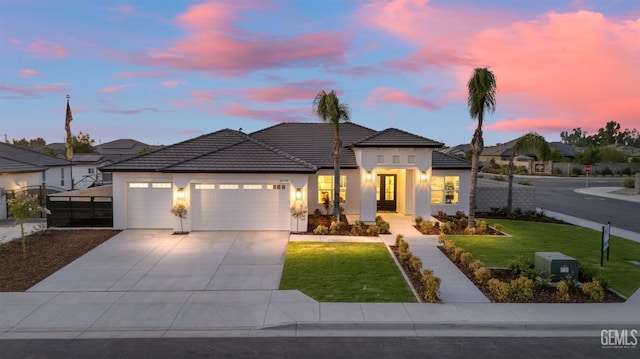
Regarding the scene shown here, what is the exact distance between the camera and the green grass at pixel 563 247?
12.3 meters

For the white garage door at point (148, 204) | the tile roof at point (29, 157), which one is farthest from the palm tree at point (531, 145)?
the tile roof at point (29, 157)

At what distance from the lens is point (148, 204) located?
736 inches

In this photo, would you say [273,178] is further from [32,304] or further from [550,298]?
[550,298]

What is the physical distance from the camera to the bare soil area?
1160cm

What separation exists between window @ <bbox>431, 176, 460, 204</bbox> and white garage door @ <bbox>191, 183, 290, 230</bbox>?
9.42 m

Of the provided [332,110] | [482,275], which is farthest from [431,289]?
[332,110]

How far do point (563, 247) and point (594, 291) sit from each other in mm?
6610

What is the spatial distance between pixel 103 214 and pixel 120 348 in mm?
12870

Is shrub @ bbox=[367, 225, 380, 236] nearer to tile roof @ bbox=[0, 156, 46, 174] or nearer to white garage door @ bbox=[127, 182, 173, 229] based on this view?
white garage door @ bbox=[127, 182, 173, 229]

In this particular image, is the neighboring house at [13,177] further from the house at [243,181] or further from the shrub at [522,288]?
the shrub at [522,288]

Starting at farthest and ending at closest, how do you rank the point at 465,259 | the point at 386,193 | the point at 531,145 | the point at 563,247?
1. the point at 386,193
2. the point at 531,145
3. the point at 563,247
4. the point at 465,259

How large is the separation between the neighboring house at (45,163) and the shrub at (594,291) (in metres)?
30.8

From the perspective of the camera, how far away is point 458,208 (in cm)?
2344

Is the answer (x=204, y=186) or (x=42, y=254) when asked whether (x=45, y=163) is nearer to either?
(x=204, y=186)
